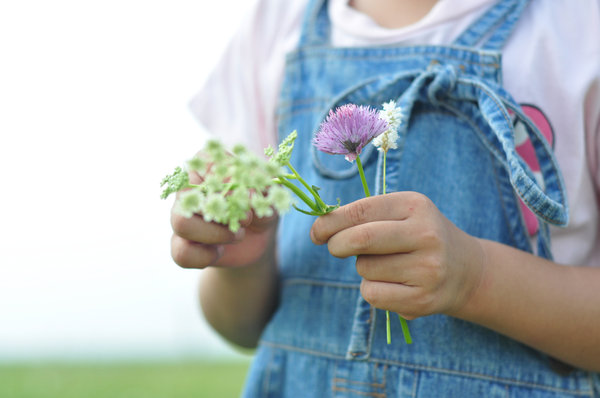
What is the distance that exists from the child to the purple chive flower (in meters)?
0.06

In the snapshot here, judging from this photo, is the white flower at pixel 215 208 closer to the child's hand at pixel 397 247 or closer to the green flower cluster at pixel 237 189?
the green flower cluster at pixel 237 189

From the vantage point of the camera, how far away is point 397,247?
582mm

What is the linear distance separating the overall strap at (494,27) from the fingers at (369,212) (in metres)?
0.33

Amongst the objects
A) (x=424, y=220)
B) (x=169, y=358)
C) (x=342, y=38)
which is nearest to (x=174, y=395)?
(x=169, y=358)

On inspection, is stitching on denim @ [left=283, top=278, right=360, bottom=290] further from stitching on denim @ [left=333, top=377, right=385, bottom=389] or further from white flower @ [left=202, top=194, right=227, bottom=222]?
white flower @ [left=202, top=194, right=227, bottom=222]

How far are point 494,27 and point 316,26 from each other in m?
0.28

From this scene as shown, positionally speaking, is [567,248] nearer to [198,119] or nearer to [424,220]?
[424,220]

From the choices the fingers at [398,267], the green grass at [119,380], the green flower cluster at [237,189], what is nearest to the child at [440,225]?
the fingers at [398,267]

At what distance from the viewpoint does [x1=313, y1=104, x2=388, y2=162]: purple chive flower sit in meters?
0.54

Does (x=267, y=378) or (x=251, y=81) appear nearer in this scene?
(x=267, y=378)

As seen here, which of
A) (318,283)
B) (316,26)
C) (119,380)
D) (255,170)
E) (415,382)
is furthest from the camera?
(119,380)

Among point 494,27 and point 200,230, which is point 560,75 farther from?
point 200,230

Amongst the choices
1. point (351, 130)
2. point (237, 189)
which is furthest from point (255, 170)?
point (351, 130)

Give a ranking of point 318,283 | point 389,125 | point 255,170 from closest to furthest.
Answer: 1. point 255,170
2. point 389,125
3. point 318,283
